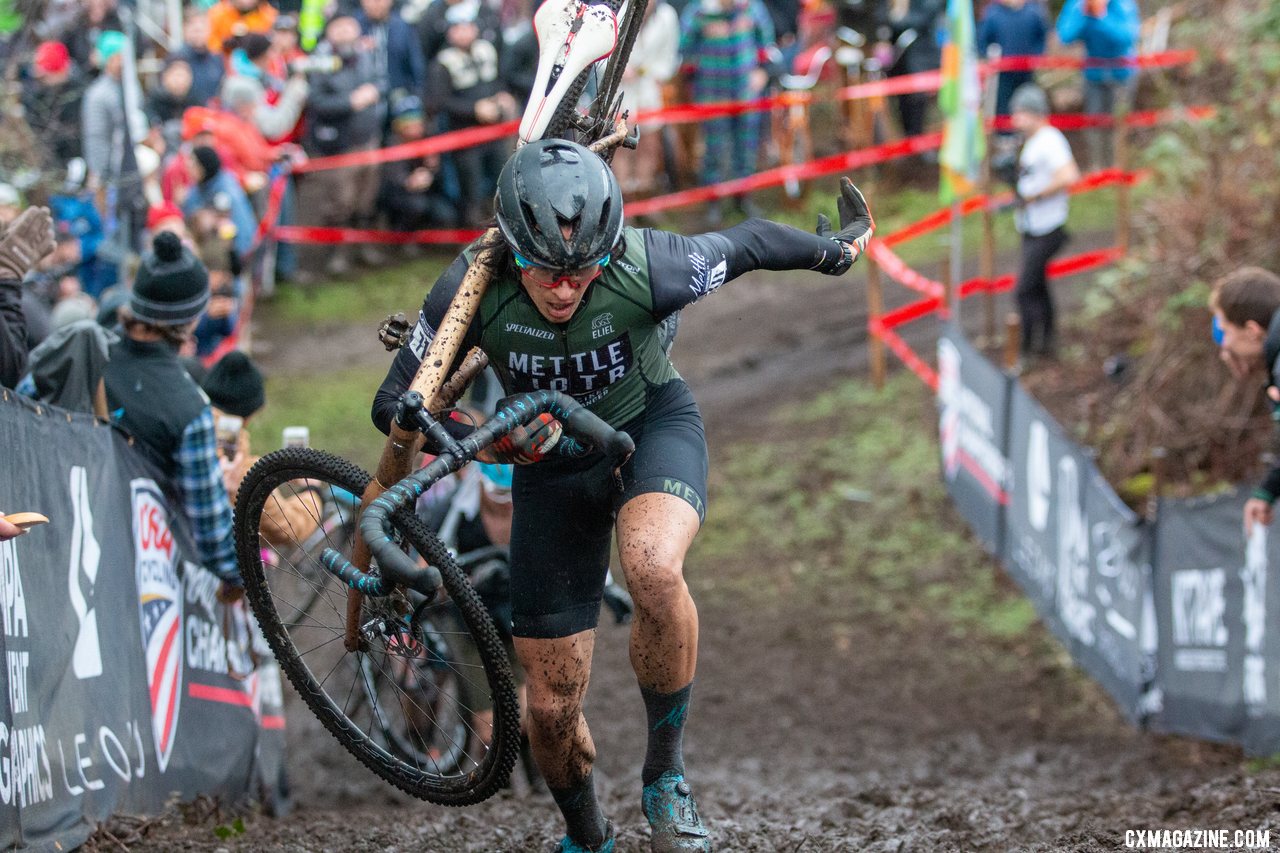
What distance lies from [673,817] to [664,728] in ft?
0.94

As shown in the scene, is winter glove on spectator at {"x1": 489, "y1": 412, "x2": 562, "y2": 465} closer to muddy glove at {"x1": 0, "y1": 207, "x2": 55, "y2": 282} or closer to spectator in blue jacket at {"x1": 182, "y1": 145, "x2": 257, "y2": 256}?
muddy glove at {"x1": 0, "y1": 207, "x2": 55, "y2": 282}

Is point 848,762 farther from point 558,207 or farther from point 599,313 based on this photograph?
point 558,207

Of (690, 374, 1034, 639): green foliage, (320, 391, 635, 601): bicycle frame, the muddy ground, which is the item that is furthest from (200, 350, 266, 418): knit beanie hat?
(690, 374, 1034, 639): green foliage

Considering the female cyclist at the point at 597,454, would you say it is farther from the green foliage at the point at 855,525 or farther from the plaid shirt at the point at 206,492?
the green foliage at the point at 855,525

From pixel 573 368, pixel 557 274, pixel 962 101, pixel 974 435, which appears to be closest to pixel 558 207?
pixel 557 274

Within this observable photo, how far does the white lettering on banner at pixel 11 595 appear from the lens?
190 inches

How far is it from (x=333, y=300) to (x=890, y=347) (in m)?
5.75

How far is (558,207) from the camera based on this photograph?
4.36 m

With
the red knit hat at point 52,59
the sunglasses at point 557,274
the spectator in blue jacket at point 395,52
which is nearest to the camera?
the sunglasses at point 557,274

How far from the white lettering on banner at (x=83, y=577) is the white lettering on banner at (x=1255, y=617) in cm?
565

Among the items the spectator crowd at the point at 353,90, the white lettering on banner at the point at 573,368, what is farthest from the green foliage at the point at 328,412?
the white lettering on banner at the point at 573,368

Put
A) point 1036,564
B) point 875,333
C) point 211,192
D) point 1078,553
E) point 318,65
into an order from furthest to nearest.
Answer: point 318,65, point 875,333, point 211,192, point 1036,564, point 1078,553

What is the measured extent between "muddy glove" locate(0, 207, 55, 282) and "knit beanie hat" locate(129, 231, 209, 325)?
0.40 m

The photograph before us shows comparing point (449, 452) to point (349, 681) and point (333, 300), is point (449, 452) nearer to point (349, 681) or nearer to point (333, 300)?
point (349, 681)
